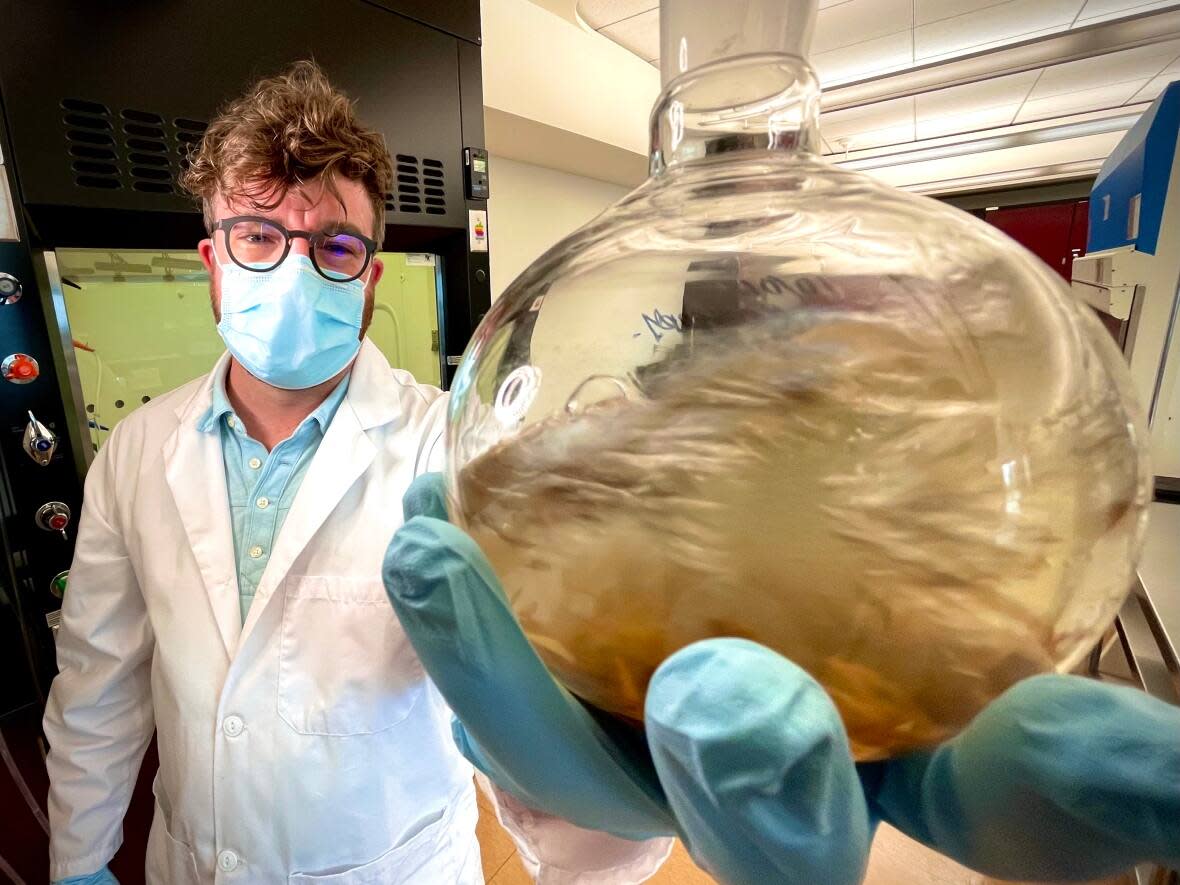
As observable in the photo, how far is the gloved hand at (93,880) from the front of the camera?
79 cm

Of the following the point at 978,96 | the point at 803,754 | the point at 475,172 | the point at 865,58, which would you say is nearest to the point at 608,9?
the point at 475,172

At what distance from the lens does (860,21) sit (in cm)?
230

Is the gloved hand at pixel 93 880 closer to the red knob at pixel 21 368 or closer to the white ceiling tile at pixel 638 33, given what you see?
the red knob at pixel 21 368

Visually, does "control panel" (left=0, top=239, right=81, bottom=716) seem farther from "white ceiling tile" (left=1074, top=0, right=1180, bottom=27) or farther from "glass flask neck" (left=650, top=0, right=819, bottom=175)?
"white ceiling tile" (left=1074, top=0, right=1180, bottom=27)

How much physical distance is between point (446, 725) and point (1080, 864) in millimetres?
772

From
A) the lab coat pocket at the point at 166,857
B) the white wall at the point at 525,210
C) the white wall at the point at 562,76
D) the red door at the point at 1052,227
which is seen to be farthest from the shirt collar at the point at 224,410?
the red door at the point at 1052,227

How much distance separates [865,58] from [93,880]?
3.48 metres

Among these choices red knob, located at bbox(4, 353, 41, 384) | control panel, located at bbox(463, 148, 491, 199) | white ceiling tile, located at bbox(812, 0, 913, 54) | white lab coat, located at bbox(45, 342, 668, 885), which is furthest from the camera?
white ceiling tile, located at bbox(812, 0, 913, 54)

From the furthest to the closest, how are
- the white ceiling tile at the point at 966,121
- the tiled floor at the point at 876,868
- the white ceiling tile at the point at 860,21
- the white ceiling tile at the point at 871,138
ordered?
the white ceiling tile at the point at 871,138 < the white ceiling tile at the point at 966,121 < the white ceiling tile at the point at 860,21 < the tiled floor at the point at 876,868

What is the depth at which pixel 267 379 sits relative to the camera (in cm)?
81

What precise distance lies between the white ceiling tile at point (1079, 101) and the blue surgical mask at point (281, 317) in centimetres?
412

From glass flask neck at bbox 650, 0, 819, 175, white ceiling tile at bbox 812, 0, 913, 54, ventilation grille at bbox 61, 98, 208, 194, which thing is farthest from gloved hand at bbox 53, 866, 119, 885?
white ceiling tile at bbox 812, 0, 913, 54

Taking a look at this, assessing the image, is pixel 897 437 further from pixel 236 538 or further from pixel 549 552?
pixel 236 538

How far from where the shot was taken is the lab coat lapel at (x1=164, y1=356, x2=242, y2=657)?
0.73 meters
